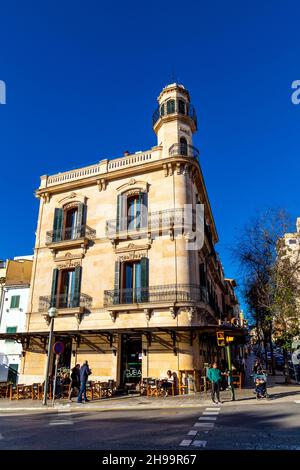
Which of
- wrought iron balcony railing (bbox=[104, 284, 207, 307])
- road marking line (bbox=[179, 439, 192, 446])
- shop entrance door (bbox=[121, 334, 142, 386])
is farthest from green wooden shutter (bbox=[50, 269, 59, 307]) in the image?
road marking line (bbox=[179, 439, 192, 446])

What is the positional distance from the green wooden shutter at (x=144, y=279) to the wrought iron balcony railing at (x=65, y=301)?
11.3 ft

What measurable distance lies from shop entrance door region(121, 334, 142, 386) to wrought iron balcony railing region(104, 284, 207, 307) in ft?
6.82

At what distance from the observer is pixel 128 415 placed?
11719 mm

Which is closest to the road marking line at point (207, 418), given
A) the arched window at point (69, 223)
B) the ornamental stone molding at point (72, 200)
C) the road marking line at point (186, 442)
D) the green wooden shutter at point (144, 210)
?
the road marking line at point (186, 442)

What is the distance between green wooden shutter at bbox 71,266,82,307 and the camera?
21.1 m

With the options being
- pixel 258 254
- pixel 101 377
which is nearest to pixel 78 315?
pixel 101 377

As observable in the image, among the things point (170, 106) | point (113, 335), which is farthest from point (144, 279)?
point (170, 106)

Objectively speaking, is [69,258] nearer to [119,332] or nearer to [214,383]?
[119,332]

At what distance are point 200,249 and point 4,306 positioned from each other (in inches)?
597

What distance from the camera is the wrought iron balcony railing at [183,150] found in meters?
22.2

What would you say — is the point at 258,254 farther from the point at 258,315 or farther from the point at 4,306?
the point at 4,306

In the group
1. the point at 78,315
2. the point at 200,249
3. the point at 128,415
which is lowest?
the point at 128,415

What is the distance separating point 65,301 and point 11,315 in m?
6.57
